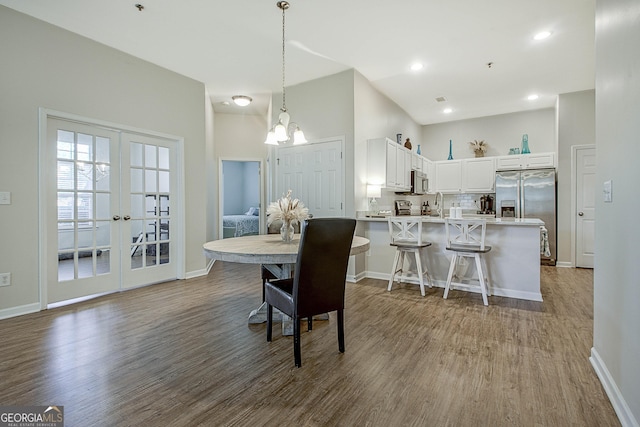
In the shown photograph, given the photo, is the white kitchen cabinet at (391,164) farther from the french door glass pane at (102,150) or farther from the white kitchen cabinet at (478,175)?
the french door glass pane at (102,150)

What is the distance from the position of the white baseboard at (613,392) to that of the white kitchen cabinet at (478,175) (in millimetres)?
4842

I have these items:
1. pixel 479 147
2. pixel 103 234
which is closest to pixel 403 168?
pixel 479 147

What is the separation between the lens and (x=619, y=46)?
1588mm

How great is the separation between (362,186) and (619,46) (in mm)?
3037

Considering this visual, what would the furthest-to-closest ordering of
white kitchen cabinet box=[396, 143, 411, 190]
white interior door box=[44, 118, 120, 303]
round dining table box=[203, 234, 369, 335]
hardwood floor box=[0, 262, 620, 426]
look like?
1. white kitchen cabinet box=[396, 143, 411, 190]
2. white interior door box=[44, 118, 120, 303]
3. round dining table box=[203, 234, 369, 335]
4. hardwood floor box=[0, 262, 620, 426]

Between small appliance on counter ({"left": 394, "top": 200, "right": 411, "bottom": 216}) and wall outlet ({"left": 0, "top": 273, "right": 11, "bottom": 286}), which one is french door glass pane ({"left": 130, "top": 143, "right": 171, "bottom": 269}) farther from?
small appliance on counter ({"left": 394, "top": 200, "right": 411, "bottom": 216})

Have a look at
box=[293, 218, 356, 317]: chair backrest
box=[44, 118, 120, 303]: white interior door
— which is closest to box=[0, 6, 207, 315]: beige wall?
box=[44, 118, 120, 303]: white interior door

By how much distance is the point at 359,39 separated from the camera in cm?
347

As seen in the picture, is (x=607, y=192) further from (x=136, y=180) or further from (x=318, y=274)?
(x=136, y=180)

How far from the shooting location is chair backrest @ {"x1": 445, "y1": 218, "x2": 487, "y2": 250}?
133 inches

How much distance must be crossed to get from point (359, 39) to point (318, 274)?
2.82m

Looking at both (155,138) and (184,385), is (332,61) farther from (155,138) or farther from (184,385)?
(184,385)

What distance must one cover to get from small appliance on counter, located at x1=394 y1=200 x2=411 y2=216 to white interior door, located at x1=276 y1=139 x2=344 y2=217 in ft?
5.46

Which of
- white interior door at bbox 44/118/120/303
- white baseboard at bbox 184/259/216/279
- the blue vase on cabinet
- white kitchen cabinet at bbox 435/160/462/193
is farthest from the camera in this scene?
white kitchen cabinet at bbox 435/160/462/193
